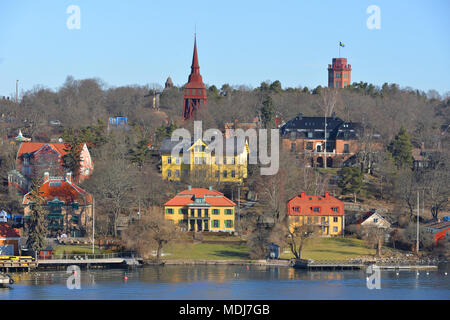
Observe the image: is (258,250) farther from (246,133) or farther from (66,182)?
(246,133)

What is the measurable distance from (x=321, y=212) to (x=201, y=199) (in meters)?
10.1

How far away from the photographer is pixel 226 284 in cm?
6594

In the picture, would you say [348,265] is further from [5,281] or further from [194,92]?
[194,92]

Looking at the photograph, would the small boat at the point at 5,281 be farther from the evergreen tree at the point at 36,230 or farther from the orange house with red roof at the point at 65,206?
the orange house with red roof at the point at 65,206

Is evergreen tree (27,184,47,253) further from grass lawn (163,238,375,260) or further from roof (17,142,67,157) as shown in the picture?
roof (17,142,67,157)

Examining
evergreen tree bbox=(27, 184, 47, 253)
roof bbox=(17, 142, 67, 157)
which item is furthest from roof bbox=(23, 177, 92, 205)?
roof bbox=(17, 142, 67, 157)

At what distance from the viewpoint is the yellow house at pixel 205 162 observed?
9537cm

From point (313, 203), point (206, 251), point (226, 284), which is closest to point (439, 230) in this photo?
point (313, 203)

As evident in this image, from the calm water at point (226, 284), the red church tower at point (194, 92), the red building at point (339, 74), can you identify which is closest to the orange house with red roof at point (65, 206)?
the calm water at point (226, 284)

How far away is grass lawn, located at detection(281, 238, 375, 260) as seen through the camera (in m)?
76.9

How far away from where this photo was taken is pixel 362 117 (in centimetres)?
11919
